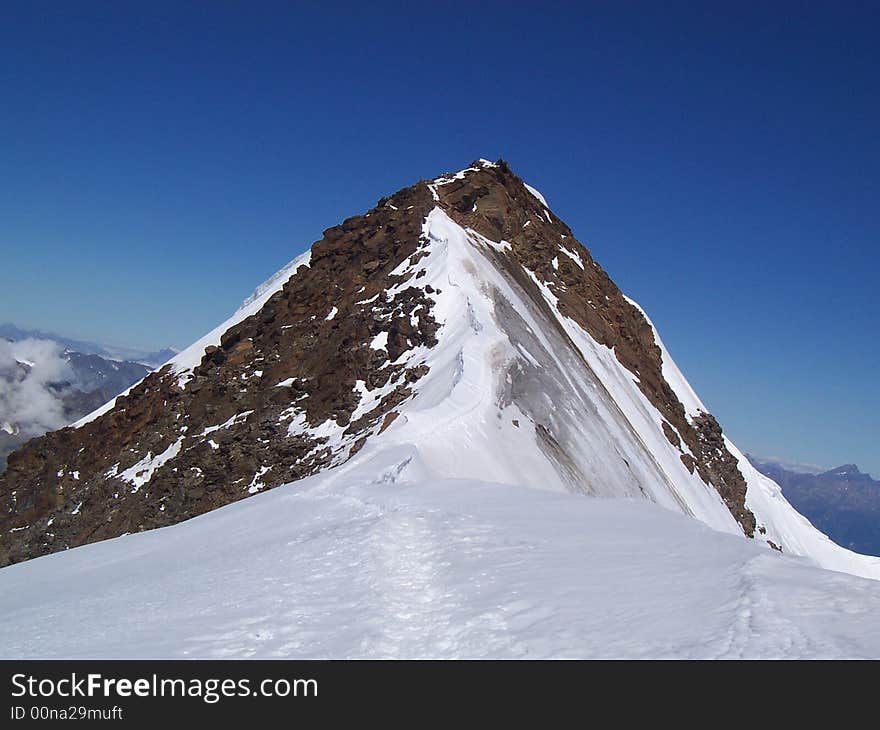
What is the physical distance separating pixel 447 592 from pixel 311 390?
20516mm

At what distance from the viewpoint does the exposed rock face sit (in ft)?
78.3

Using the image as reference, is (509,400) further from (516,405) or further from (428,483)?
(428,483)

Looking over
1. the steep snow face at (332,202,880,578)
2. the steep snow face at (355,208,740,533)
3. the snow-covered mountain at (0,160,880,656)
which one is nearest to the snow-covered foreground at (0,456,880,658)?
the snow-covered mountain at (0,160,880,656)

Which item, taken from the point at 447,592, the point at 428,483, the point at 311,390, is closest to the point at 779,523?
the point at 311,390

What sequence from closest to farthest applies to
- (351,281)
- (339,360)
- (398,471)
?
1. (398,471)
2. (339,360)
3. (351,281)

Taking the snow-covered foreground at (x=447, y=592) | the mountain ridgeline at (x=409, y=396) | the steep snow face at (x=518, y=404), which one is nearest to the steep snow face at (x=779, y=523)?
the mountain ridgeline at (x=409, y=396)

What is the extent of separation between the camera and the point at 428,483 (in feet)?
46.3

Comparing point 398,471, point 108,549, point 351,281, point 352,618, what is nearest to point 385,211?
point 351,281

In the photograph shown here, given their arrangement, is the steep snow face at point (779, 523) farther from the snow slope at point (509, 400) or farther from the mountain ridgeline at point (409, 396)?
the snow slope at point (509, 400)

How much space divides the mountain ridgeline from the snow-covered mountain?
0.15m

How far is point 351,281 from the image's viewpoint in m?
35.9
